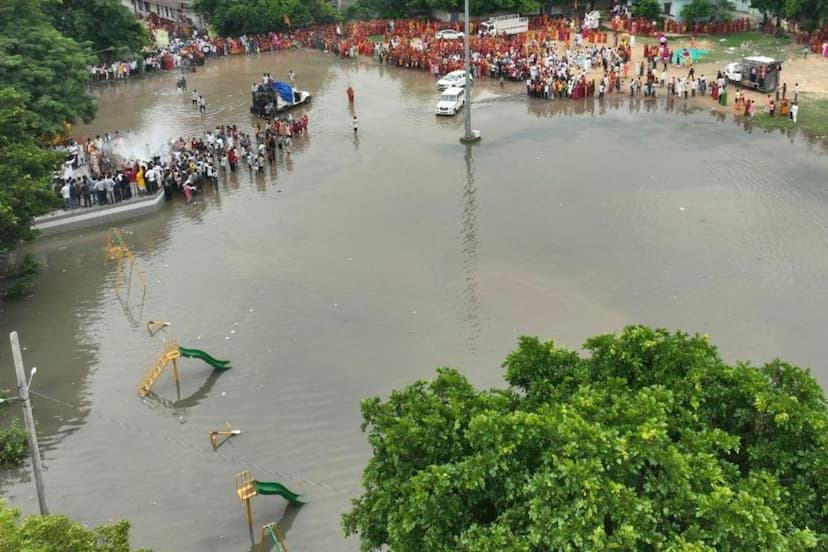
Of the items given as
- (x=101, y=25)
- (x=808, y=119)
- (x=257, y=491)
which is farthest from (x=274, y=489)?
(x=101, y=25)

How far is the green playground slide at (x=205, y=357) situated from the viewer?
51.1ft

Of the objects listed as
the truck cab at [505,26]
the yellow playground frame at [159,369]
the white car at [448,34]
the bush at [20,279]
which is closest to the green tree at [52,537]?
the yellow playground frame at [159,369]

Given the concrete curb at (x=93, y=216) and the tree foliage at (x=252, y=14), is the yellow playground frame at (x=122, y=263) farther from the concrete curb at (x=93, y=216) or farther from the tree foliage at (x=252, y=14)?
the tree foliage at (x=252, y=14)

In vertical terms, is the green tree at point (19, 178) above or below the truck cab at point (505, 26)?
below

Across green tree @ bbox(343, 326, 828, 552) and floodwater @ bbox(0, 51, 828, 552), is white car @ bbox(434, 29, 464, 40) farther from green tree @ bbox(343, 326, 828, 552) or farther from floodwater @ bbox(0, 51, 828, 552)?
green tree @ bbox(343, 326, 828, 552)

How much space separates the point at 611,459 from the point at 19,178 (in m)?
15.6

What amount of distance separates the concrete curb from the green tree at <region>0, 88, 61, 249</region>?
328 cm

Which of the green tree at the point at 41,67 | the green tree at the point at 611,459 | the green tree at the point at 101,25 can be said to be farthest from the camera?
the green tree at the point at 101,25

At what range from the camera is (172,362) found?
1589 cm

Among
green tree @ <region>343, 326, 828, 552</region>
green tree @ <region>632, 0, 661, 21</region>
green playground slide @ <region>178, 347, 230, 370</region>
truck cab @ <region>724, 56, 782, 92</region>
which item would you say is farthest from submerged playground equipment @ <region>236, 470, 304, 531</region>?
green tree @ <region>632, 0, 661, 21</region>

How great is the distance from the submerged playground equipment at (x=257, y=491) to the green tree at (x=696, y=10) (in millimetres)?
39248

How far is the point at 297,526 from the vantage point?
12266 millimetres

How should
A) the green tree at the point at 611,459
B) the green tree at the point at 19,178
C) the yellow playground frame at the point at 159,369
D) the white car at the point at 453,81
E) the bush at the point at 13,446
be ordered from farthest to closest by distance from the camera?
the white car at the point at 453,81 < the green tree at the point at 19,178 < the yellow playground frame at the point at 159,369 < the bush at the point at 13,446 < the green tree at the point at 611,459

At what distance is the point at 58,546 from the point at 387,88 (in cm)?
3024
